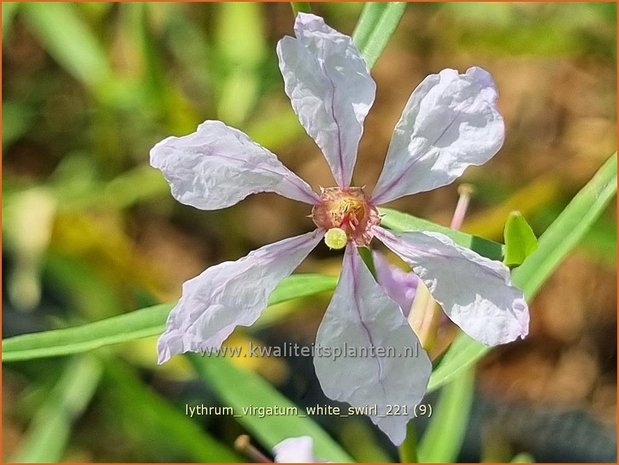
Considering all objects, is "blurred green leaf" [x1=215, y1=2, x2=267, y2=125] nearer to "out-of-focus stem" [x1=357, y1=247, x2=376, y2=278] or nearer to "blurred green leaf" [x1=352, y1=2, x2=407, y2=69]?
"blurred green leaf" [x1=352, y1=2, x2=407, y2=69]

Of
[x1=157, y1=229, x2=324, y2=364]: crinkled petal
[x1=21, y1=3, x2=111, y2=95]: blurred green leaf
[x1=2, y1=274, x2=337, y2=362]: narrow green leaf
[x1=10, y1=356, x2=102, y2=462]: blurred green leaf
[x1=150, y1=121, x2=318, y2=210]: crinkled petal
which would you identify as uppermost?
[x1=150, y1=121, x2=318, y2=210]: crinkled petal

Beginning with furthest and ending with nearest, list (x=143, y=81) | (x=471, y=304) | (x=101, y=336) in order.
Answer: (x=143, y=81), (x=101, y=336), (x=471, y=304)

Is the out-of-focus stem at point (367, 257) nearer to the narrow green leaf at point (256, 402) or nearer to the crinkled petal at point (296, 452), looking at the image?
the crinkled petal at point (296, 452)

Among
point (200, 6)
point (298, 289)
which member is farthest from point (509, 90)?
point (298, 289)

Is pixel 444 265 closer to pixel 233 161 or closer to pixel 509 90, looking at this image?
pixel 233 161

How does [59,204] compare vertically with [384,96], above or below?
below

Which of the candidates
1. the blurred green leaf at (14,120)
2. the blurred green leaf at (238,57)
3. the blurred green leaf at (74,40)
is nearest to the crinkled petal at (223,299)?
the blurred green leaf at (238,57)

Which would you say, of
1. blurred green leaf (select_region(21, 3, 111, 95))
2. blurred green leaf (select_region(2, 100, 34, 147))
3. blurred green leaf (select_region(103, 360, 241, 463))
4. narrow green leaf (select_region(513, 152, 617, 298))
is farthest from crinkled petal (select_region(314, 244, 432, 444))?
blurred green leaf (select_region(2, 100, 34, 147))

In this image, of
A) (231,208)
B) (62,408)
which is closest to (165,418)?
(62,408)
